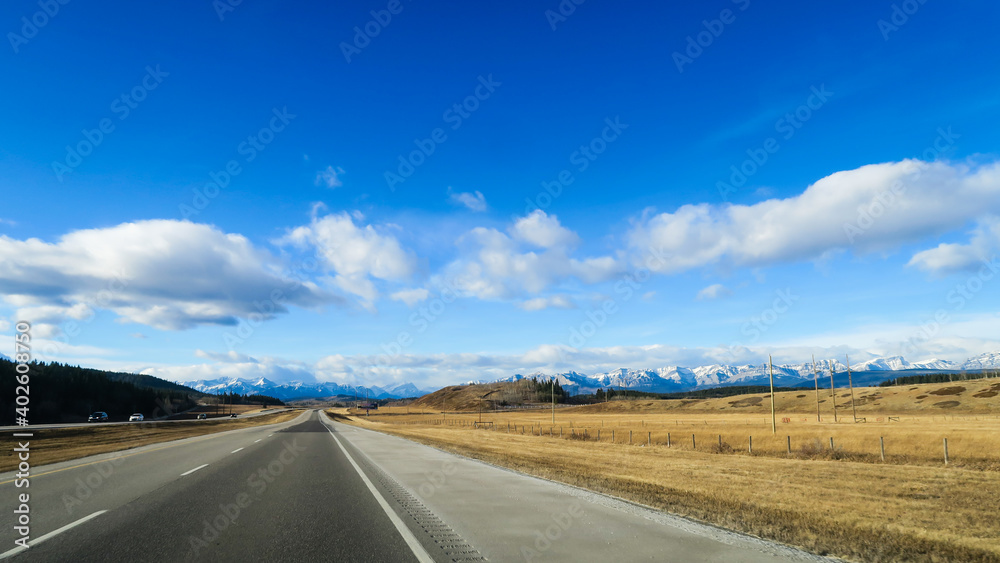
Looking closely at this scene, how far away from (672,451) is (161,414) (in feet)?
476

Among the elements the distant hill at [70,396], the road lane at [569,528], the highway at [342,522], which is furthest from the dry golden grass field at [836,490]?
the distant hill at [70,396]

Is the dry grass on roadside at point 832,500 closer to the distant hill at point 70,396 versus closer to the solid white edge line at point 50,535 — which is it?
the solid white edge line at point 50,535

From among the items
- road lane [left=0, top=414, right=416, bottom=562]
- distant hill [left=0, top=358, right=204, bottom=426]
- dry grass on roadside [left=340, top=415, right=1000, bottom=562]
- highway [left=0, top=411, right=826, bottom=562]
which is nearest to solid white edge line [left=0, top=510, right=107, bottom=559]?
highway [left=0, top=411, right=826, bottom=562]

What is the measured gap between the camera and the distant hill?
87000 millimetres

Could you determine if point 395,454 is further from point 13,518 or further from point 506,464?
point 13,518

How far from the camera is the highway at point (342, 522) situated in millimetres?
6891

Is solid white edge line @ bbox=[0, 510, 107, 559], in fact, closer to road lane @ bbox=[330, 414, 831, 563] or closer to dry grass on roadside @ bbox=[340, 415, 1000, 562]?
road lane @ bbox=[330, 414, 831, 563]

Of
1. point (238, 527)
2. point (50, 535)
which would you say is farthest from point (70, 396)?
point (238, 527)

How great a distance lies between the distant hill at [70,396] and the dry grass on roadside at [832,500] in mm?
96250

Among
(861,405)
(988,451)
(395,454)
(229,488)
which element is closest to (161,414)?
(395,454)

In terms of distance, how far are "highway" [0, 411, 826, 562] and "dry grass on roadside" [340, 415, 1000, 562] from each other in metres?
1.99

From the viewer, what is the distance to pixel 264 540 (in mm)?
7676

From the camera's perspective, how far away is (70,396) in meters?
103

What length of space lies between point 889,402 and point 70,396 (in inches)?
6672
